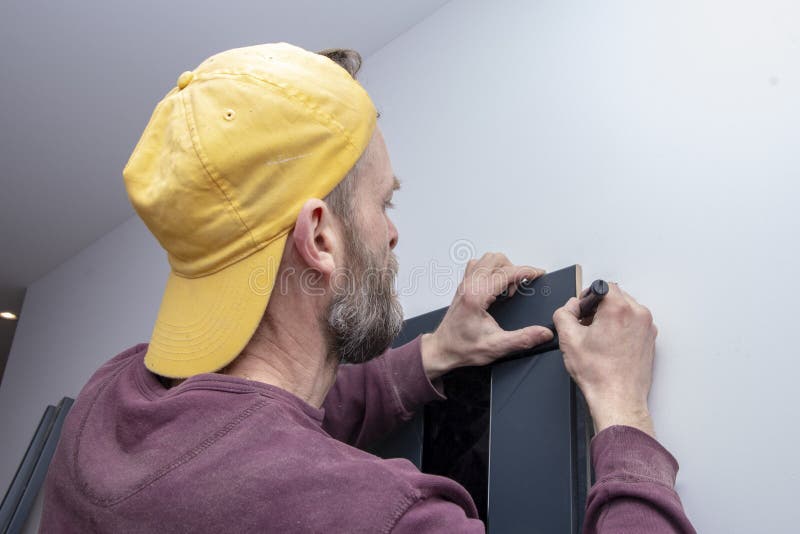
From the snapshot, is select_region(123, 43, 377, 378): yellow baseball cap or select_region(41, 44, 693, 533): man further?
select_region(123, 43, 377, 378): yellow baseball cap

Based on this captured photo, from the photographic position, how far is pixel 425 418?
1243 millimetres

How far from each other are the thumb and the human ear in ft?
1.05

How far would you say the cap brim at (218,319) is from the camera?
90 cm

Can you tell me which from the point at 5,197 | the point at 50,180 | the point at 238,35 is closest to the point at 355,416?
the point at 238,35

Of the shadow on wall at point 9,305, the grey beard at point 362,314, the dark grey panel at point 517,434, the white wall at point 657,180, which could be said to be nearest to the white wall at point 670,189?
the white wall at point 657,180

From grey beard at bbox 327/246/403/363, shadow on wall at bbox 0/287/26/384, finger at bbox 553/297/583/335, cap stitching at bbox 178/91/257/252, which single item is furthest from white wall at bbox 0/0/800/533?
shadow on wall at bbox 0/287/26/384

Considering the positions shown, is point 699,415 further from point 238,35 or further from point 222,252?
point 238,35

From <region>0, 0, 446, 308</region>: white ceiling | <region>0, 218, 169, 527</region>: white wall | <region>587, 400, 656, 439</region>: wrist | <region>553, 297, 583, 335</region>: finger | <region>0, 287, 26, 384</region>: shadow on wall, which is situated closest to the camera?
<region>587, 400, 656, 439</region>: wrist

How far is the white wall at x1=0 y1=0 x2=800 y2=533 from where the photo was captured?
0.89 meters

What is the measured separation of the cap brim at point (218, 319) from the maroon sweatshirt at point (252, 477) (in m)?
0.07

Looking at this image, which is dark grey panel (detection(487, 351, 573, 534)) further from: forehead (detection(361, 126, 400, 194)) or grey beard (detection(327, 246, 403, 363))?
forehead (detection(361, 126, 400, 194))

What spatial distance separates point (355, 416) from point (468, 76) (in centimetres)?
79

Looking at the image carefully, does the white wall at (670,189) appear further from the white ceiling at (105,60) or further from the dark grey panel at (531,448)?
the white ceiling at (105,60)

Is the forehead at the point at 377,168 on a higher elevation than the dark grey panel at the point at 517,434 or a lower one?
higher
